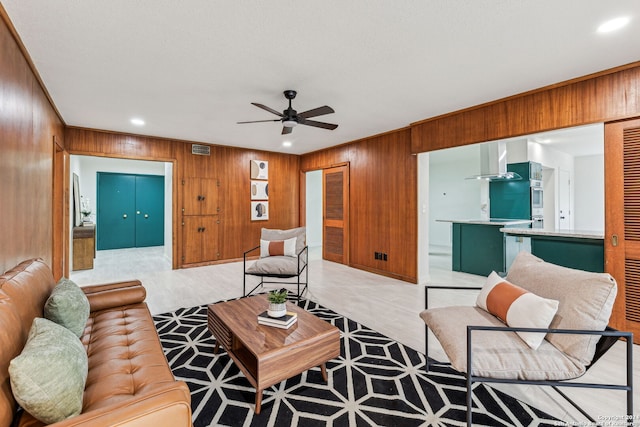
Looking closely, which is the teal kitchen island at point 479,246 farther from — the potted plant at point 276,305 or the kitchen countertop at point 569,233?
the potted plant at point 276,305

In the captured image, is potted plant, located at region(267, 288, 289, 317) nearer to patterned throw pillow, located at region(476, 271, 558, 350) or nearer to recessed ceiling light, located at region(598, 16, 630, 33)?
patterned throw pillow, located at region(476, 271, 558, 350)

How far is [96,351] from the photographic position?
167cm

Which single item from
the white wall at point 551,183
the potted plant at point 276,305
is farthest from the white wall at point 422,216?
the white wall at point 551,183

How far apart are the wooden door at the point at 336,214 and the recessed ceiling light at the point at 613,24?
13.5ft

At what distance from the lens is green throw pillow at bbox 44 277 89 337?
1637 mm

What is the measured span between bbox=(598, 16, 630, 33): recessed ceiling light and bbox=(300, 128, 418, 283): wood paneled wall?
2.66m

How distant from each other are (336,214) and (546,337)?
4.68 m

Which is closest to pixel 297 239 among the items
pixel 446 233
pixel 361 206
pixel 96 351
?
pixel 361 206

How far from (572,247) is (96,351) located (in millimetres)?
4581

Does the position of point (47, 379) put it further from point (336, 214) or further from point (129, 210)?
point (129, 210)

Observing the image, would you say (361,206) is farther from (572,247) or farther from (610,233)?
(610,233)

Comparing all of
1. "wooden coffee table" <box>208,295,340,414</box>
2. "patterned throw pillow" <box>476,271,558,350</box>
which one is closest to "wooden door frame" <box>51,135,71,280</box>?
"wooden coffee table" <box>208,295,340,414</box>

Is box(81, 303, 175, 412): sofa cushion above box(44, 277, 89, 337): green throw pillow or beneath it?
beneath

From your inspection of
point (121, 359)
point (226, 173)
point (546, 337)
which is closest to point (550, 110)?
point (546, 337)
